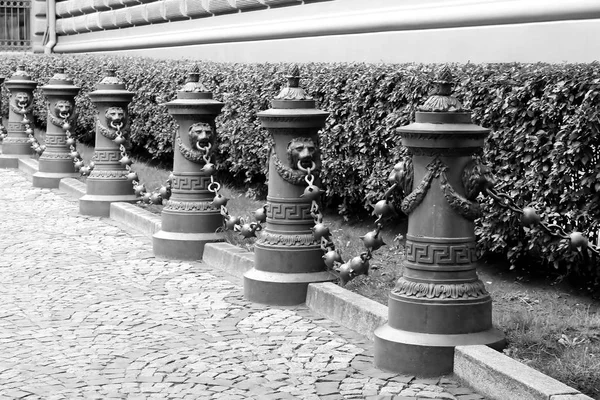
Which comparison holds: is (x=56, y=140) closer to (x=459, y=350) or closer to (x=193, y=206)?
(x=193, y=206)

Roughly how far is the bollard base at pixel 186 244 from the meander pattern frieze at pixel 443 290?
3407 mm

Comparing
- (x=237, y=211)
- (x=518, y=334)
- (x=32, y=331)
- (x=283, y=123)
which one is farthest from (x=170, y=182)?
(x=518, y=334)

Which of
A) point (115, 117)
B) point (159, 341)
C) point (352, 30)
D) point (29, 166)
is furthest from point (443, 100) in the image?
point (29, 166)

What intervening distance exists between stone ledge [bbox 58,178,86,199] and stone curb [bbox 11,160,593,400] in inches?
114

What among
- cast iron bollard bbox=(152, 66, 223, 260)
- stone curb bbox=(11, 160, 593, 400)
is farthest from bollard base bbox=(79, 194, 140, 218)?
cast iron bollard bbox=(152, 66, 223, 260)

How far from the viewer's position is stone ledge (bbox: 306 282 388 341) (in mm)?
6023

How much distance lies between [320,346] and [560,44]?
440 cm

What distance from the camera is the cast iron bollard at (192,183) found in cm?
862

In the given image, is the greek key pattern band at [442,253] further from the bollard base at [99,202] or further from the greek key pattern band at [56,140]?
the greek key pattern band at [56,140]

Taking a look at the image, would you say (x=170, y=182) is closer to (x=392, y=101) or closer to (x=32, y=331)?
(x=392, y=101)

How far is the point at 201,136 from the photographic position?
8586mm

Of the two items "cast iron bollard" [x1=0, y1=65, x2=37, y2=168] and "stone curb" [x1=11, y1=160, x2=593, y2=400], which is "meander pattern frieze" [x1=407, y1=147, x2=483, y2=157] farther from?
"cast iron bollard" [x1=0, y1=65, x2=37, y2=168]

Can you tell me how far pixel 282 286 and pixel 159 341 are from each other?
1116mm

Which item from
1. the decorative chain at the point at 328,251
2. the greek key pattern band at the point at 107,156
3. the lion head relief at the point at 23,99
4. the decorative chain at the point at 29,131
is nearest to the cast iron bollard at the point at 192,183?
the decorative chain at the point at 328,251
